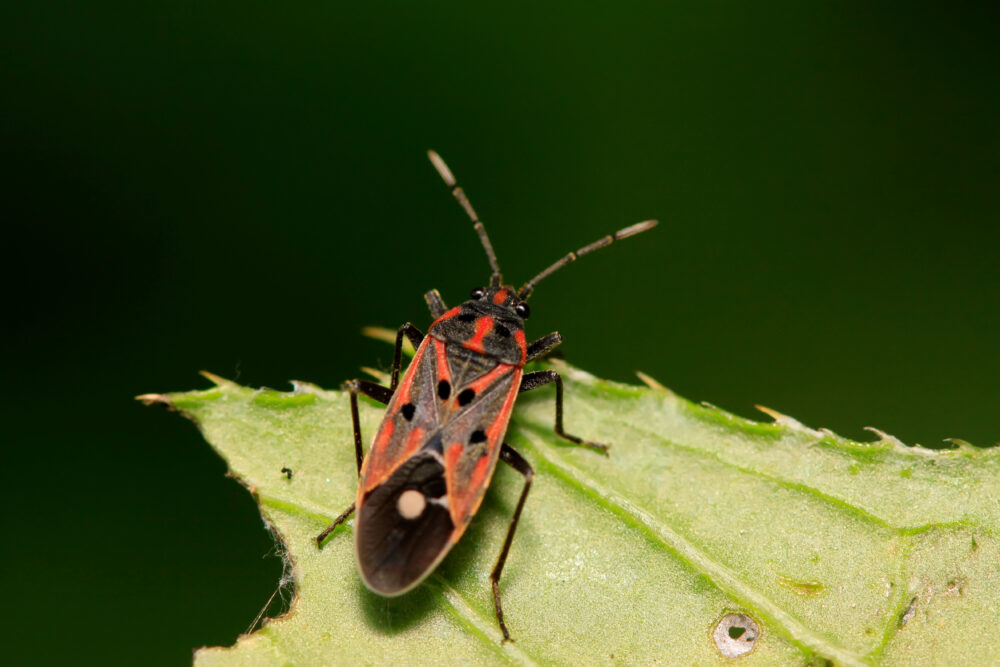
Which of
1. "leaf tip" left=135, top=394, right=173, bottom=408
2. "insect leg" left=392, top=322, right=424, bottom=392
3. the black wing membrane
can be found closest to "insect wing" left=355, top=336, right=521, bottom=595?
the black wing membrane

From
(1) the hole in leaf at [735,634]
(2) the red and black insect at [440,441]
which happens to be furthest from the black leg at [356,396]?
(1) the hole in leaf at [735,634]

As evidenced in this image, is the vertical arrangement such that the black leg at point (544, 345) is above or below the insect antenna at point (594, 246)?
below

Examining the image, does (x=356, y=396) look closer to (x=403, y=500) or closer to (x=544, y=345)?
(x=403, y=500)

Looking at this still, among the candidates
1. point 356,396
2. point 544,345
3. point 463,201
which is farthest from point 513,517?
point 463,201

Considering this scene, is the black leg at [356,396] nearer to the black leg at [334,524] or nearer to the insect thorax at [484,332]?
the black leg at [334,524]

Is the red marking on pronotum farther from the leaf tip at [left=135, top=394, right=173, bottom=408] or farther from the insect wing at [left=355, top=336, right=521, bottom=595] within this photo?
the leaf tip at [left=135, top=394, right=173, bottom=408]

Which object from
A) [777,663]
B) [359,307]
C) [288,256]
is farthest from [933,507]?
[288,256]

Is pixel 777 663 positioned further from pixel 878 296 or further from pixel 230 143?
pixel 230 143
